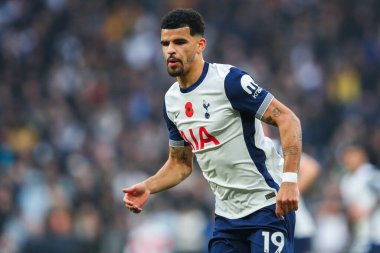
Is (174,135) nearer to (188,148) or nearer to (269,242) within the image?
(188,148)

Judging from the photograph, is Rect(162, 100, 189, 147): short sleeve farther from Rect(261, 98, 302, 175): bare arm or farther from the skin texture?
Rect(261, 98, 302, 175): bare arm

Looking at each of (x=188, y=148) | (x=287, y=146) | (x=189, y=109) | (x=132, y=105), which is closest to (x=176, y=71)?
(x=189, y=109)

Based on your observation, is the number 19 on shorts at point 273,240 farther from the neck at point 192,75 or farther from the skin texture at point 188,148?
the neck at point 192,75

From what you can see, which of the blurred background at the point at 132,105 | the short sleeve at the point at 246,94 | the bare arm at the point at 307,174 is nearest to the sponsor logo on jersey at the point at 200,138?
the short sleeve at the point at 246,94

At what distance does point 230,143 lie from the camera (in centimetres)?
643

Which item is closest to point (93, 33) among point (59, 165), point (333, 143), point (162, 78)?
point (162, 78)

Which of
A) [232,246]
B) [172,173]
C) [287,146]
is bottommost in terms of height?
[232,246]

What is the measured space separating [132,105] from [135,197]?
11326 mm

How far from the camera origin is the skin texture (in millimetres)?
6000

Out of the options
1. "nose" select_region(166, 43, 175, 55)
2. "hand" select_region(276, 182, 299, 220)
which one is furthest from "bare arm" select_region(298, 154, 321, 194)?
"hand" select_region(276, 182, 299, 220)

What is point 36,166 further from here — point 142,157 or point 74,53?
point 74,53

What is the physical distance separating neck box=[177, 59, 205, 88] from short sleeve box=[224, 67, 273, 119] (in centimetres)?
25

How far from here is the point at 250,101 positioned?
20.5 ft

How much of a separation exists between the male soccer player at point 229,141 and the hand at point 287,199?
1.15 ft
